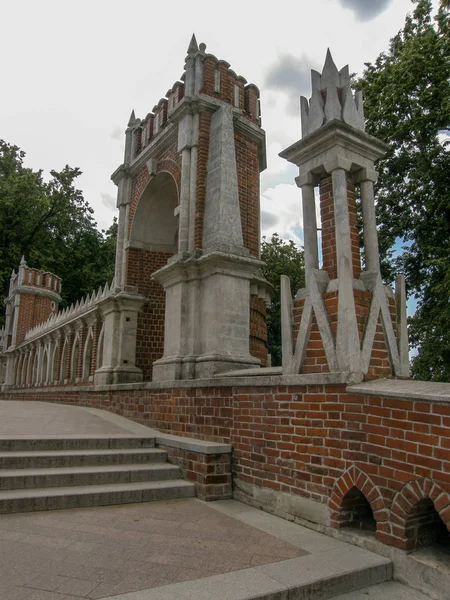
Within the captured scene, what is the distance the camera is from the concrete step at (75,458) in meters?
5.08

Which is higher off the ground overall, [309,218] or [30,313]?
[30,313]

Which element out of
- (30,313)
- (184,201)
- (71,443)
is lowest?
(71,443)

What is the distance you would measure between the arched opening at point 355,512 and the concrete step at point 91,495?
1.96 metres

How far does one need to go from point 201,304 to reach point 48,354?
1044 cm

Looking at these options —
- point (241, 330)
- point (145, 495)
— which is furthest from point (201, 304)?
point (145, 495)

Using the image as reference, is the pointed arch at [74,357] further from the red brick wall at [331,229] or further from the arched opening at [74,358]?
the red brick wall at [331,229]

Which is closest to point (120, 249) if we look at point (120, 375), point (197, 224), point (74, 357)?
point (120, 375)

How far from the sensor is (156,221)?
34.8ft

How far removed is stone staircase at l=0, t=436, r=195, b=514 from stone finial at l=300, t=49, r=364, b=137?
4157 millimetres

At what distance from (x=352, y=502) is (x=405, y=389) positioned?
111 centimetres

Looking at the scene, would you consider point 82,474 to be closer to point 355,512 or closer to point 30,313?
point 355,512

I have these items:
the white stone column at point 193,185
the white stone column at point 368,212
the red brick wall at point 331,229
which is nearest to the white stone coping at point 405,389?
the red brick wall at point 331,229

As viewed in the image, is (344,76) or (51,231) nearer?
(344,76)

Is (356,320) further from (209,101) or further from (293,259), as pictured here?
(293,259)
